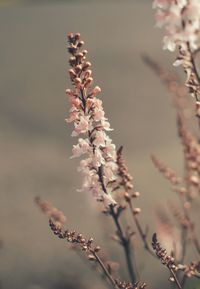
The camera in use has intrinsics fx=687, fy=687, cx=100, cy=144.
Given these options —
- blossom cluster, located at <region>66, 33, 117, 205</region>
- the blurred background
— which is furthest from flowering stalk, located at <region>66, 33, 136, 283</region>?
the blurred background

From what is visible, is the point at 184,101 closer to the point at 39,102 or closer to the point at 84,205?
the point at 84,205

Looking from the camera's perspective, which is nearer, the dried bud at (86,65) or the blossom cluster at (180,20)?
the blossom cluster at (180,20)

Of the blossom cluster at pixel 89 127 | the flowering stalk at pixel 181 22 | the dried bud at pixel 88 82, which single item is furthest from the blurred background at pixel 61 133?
the flowering stalk at pixel 181 22

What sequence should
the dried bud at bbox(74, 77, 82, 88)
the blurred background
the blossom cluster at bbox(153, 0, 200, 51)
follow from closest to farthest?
the blossom cluster at bbox(153, 0, 200, 51) < the dried bud at bbox(74, 77, 82, 88) < the blurred background

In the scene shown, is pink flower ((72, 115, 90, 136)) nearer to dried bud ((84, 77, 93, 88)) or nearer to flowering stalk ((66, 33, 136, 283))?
flowering stalk ((66, 33, 136, 283))

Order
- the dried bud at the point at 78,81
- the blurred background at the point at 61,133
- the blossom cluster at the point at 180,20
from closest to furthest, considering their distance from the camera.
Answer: the blossom cluster at the point at 180,20, the dried bud at the point at 78,81, the blurred background at the point at 61,133

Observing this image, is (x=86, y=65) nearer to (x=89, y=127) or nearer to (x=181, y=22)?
(x=89, y=127)

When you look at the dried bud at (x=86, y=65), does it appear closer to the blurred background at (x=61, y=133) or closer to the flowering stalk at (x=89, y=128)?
the flowering stalk at (x=89, y=128)
